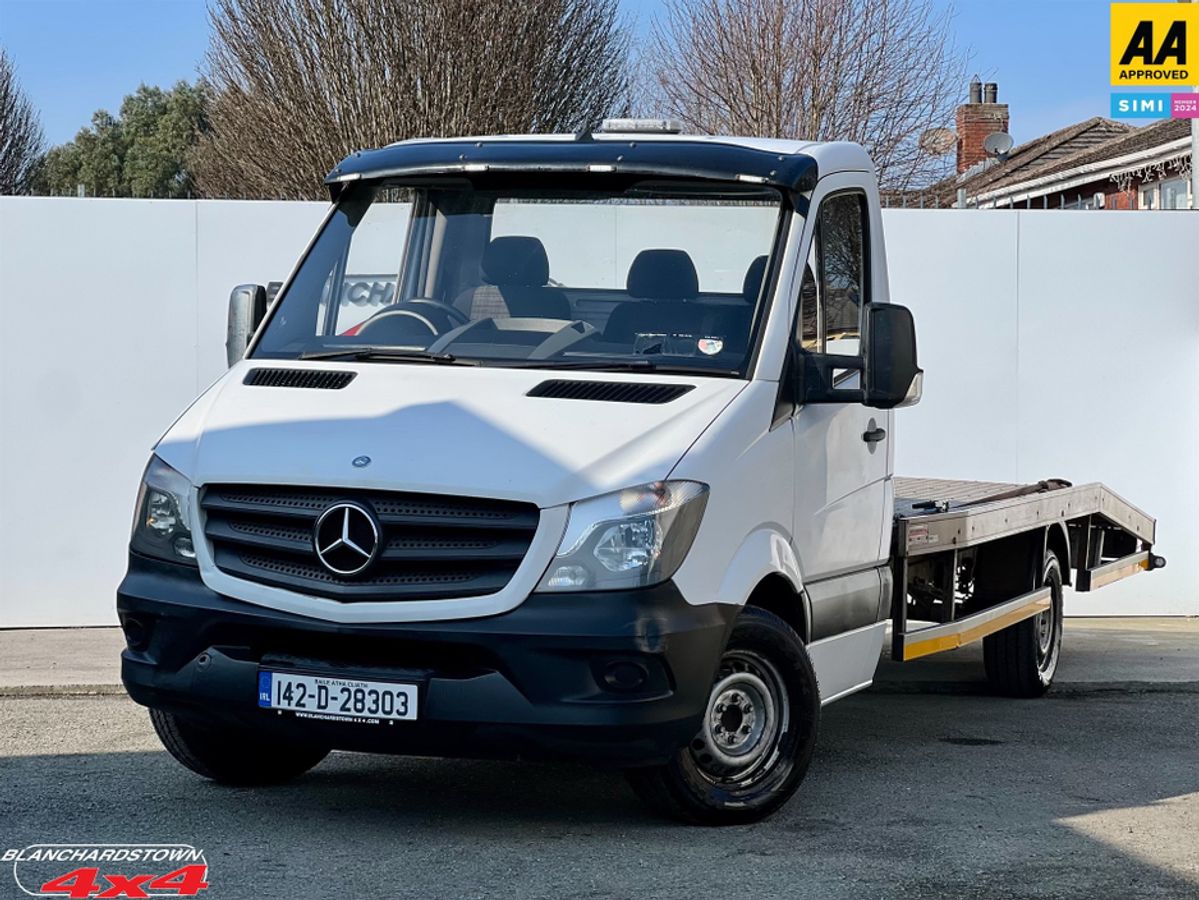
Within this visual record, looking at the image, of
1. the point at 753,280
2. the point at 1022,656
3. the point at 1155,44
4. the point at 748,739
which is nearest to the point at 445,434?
the point at 753,280

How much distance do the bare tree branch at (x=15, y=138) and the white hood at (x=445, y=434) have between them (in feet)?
138

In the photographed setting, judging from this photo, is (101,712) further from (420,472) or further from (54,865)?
(420,472)

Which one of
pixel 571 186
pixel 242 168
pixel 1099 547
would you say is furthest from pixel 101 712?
pixel 242 168

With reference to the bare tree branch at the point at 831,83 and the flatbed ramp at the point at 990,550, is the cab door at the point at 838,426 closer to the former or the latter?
the flatbed ramp at the point at 990,550

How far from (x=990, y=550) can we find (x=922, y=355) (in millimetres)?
3379

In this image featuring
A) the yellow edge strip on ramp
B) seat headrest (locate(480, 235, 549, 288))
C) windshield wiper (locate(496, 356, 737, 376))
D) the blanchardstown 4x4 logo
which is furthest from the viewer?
the yellow edge strip on ramp

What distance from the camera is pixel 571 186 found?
22.4 ft

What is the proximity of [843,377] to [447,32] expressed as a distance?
25.3 meters

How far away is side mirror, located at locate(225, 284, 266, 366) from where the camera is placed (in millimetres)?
7086

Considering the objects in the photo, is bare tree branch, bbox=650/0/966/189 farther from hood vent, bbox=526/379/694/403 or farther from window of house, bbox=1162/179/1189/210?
hood vent, bbox=526/379/694/403

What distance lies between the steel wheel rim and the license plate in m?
1.02

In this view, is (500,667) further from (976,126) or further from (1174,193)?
(976,126)

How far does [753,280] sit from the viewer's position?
6516 millimetres

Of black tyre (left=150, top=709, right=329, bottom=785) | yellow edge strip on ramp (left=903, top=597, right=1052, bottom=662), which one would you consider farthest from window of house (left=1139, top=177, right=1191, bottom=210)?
black tyre (left=150, top=709, right=329, bottom=785)
